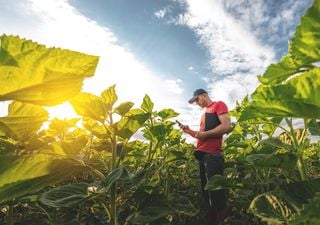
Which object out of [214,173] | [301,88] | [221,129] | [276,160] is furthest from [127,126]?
[221,129]

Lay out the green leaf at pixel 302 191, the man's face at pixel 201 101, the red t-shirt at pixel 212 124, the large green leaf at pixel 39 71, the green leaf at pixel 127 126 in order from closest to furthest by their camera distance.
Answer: the large green leaf at pixel 39 71 → the green leaf at pixel 302 191 → the green leaf at pixel 127 126 → the red t-shirt at pixel 212 124 → the man's face at pixel 201 101

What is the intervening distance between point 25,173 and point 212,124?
4.74 metres

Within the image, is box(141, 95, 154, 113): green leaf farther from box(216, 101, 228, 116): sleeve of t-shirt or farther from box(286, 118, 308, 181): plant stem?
box(286, 118, 308, 181): plant stem

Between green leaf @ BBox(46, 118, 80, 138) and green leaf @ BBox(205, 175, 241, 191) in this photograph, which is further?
green leaf @ BBox(46, 118, 80, 138)

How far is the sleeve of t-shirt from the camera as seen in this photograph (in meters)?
5.50

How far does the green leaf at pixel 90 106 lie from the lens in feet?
7.53

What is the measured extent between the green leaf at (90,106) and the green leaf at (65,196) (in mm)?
519

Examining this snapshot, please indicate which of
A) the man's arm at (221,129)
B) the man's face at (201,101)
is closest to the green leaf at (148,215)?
the man's arm at (221,129)

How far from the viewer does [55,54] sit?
0.82m

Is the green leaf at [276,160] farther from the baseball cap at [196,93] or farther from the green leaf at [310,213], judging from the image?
the baseball cap at [196,93]

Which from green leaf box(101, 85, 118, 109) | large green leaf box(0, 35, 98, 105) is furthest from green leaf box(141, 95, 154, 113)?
large green leaf box(0, 35, 98, 105)

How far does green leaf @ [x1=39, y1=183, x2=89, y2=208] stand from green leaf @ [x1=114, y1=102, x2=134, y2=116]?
676mm

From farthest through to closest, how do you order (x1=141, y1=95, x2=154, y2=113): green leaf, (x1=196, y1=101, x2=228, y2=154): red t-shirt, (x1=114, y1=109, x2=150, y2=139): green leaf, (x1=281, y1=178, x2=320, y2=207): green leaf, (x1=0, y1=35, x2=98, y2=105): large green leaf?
(x1=196, y1=101, x2=228, y2=154): red t-shirt
(x1=141, y1=95, x2=154, y2=113): green leaf
(x1=114, y1=109, x2=150, y2=139): green leaf
(x1=281, y1=178, x2=320, y2=207): green leaf
(x1=0, y1=35, x2=98, y2=105): large green leaf

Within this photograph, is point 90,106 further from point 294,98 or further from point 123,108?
point 294,98
